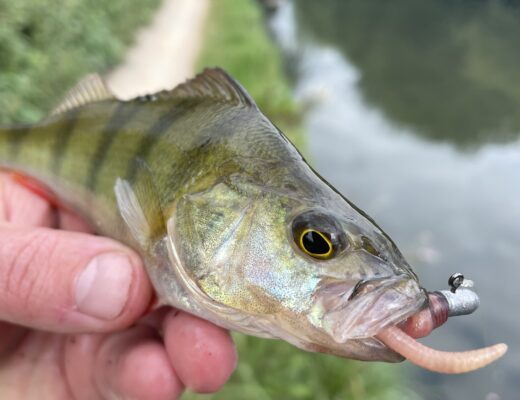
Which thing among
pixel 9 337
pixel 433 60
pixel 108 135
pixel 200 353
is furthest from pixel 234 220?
pixel 433 60

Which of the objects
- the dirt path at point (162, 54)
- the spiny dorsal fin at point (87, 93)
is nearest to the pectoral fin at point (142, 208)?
the spiny dorsal fin at point (87, 93)

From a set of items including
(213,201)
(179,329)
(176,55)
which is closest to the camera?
(213,201)

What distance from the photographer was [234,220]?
1645mm

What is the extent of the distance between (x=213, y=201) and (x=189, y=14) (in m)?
18.6

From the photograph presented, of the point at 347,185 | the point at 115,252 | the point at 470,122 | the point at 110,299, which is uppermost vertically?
the point at 470,122

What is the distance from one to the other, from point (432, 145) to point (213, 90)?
1330 cm

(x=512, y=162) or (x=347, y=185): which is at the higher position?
(x=512, y=162)

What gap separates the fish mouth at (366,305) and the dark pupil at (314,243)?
10 cm

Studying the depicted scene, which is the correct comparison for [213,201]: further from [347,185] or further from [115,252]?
[347,185]

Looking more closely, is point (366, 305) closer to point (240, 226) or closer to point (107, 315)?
point (240, 226)

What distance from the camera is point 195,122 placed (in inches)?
75.3

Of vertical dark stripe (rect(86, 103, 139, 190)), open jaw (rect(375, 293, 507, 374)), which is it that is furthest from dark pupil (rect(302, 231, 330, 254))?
vertical dark stripe (rect(86, 103, 139, 190))

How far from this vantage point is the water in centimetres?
761

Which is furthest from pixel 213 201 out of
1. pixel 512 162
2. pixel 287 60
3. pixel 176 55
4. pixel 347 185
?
pixel 287 60
